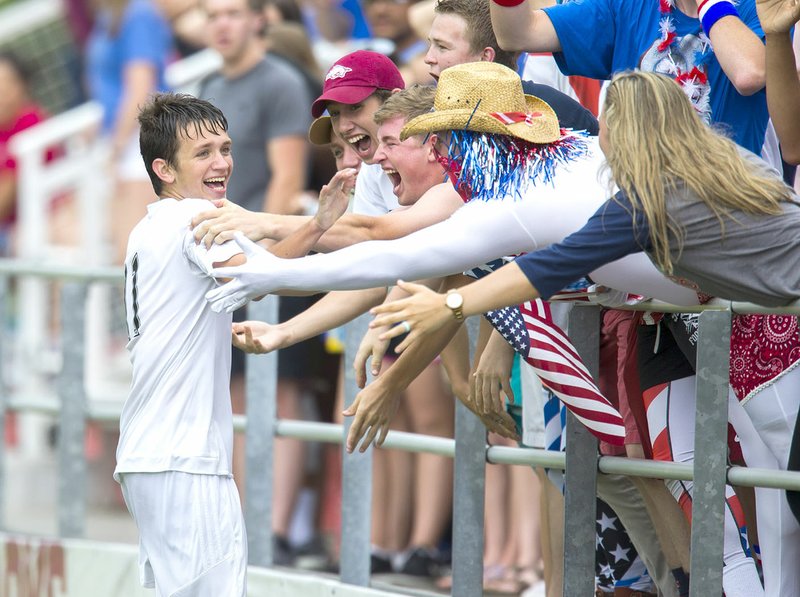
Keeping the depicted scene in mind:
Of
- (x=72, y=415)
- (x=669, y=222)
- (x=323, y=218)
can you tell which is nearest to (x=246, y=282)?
(x=323, y=218)

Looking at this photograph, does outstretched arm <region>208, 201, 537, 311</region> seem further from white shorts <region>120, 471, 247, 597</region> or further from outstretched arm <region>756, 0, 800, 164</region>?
outstretched arm <region>756, 0, 800, 164</region>

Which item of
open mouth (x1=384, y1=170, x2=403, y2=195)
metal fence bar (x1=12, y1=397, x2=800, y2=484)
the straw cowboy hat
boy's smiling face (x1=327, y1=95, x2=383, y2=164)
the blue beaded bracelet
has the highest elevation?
the blue beaded bracelet

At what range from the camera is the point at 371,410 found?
4105 millimetres

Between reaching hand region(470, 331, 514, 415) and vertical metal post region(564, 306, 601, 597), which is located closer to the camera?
vertical metal post region(564, 306, 601, 597)

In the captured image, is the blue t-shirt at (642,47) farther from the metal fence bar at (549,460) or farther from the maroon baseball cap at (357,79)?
the metal fence bar at (549,460)

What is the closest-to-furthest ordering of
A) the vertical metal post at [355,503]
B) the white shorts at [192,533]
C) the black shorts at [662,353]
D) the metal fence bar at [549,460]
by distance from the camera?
1. the metal fence bar at [549,460]
2. the white shorts at [192,533]
3. the black shorts at [662,353]
4. the vertical metal post at [355,503]

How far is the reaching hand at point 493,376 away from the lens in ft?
14.2

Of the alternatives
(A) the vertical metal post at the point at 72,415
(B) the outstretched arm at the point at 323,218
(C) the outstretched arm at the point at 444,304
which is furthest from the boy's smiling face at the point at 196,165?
(A) the vertical metal post at the point at 72,415

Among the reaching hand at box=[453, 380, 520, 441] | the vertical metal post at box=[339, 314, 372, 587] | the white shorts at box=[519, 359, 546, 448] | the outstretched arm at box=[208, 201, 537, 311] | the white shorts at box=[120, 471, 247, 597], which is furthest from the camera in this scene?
the vertical metal post at box=[339, 314, 372, 587]

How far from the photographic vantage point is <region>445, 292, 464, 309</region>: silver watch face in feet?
11.0

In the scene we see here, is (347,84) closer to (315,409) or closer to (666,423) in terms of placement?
(666,423)

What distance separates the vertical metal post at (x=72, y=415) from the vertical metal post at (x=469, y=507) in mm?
2235

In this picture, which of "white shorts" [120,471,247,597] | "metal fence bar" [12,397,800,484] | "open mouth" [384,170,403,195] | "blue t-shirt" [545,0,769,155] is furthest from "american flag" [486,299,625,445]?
"white shorts" [120,471,247,597]

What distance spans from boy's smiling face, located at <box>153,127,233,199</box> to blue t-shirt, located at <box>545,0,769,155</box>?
1.07 meters
